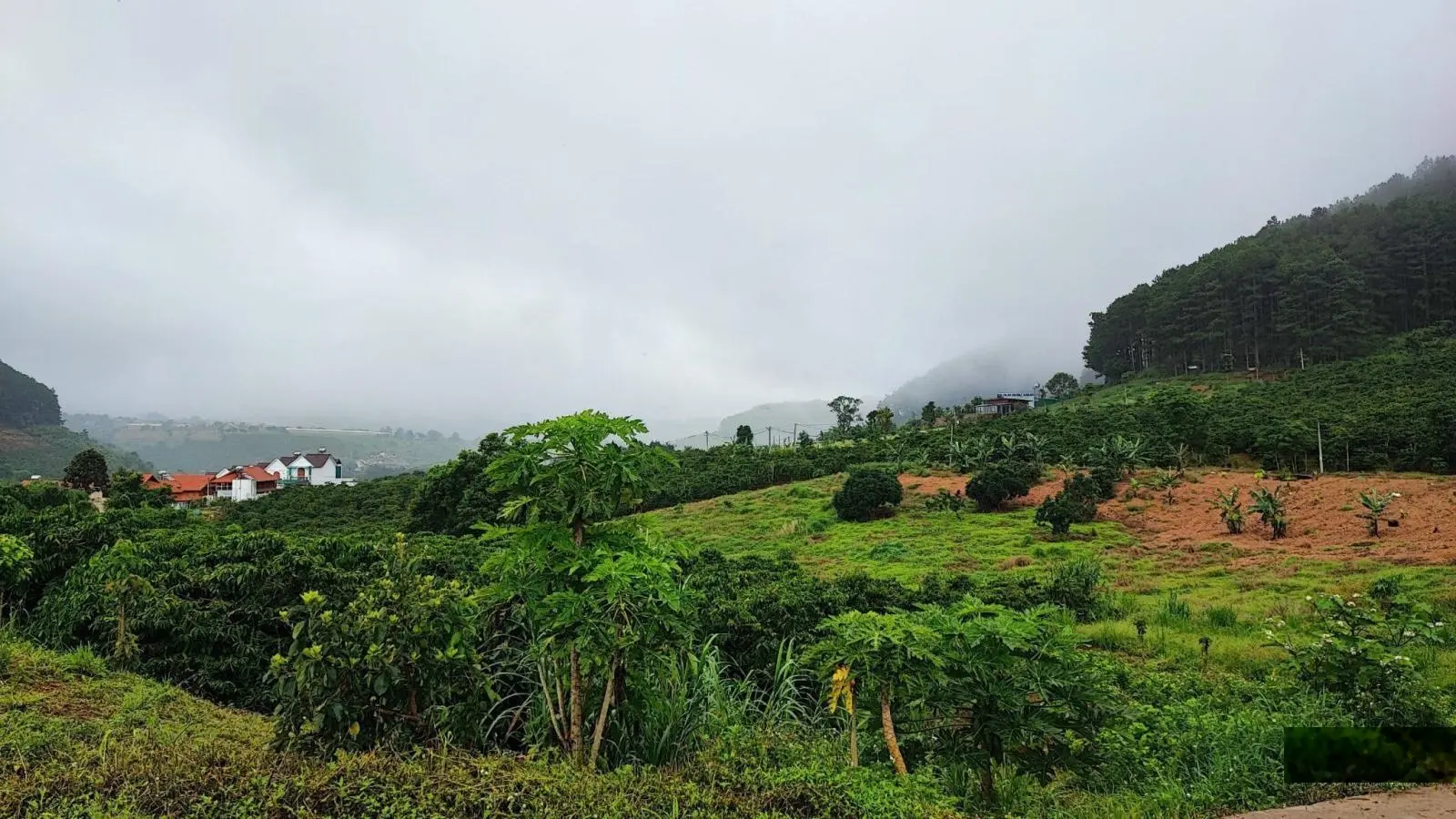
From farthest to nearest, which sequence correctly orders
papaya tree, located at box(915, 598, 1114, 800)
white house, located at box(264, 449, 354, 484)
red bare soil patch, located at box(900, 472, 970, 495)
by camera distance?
white house, located at box(264, 449, 354, 484) < red bare soil patch, located at box(900, 472, 970, 495) < papaya tree, located at box(915, 598, 1114, 800)

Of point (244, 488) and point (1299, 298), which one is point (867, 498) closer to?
point (1299, 298)

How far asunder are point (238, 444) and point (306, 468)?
113m

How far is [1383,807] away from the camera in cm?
312

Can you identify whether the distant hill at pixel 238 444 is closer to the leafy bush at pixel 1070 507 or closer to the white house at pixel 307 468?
the white house at pixel 307 468

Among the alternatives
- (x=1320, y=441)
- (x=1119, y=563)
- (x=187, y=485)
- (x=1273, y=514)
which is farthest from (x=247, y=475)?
(x=1320, y=441)

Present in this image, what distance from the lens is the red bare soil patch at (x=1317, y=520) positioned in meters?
15.6

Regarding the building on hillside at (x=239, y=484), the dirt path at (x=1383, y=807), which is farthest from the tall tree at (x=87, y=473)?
the dirt path at (x=1383, y=807)

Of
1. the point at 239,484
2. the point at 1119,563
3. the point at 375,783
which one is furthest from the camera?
the point at 239,484

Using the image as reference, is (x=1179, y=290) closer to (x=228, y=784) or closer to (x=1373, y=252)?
(x=1373, y=252)

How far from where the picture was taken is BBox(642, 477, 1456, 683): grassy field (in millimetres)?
9211

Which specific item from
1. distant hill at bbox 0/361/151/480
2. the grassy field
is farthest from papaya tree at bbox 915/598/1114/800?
distant hill at bbox 0/361/151/480

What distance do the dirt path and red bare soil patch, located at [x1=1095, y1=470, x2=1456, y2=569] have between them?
47.5 ft

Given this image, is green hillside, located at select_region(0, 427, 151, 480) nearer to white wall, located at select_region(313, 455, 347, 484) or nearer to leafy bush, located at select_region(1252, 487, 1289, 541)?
white wall, located at select_region(313, 455, 347, 484)

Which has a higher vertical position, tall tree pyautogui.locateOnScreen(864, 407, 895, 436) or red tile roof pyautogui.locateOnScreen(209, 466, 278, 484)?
tall tree pyautogui.locateOnScreen(864, 407, 895, 436)
